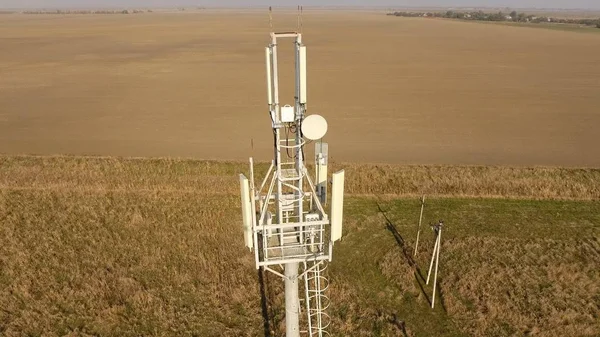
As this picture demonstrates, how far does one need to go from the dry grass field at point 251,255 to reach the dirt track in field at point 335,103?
4.58 metres

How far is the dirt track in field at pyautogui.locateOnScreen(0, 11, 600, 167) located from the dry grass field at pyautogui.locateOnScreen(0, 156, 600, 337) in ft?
15.0

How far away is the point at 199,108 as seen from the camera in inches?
1569

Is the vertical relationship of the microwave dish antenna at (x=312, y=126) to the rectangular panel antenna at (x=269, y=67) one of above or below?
below

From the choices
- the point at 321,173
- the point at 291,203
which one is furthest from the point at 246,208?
the point at 321,173

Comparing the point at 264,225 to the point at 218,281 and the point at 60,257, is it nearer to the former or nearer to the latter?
the point at 218,281

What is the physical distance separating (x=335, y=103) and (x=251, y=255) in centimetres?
2611

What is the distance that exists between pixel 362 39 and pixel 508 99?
56.9 m

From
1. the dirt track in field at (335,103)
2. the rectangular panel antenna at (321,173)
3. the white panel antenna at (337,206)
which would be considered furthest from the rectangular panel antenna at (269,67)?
the dirt track in field at (335,103)

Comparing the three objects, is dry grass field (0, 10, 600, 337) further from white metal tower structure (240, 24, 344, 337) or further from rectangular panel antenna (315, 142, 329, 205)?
rectangular panel antenna (315, 142, 329, 205)

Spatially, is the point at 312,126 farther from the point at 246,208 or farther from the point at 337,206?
the point at 246,208

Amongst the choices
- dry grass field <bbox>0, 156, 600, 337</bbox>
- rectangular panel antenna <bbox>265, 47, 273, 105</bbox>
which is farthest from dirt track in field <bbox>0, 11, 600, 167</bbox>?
rectangular panel antenna <bbox>265, 47, 273, 105</bbox>

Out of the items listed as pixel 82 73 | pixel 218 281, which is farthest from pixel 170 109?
pixel 218 281

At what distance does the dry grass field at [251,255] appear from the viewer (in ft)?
44.7

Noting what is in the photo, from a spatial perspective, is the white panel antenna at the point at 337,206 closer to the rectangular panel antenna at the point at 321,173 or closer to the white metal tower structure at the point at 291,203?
the white metal tower structure at the point at 291,203
